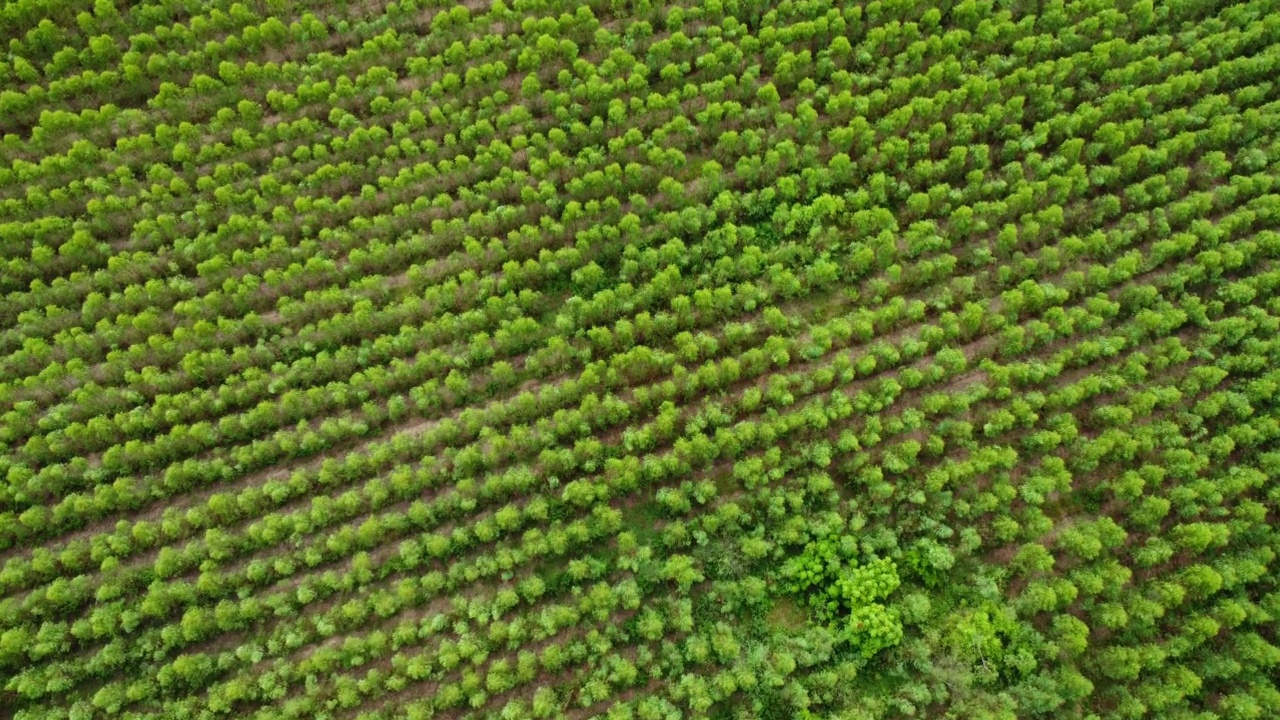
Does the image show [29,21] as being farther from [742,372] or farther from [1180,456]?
[1180,456]

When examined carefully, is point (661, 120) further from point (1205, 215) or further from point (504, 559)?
point (1205, 215)

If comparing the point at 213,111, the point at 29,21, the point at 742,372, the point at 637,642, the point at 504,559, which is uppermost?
the point at 29,21

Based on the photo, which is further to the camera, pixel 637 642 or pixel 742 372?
pixel 742 372

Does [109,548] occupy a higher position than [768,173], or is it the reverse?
[768,173]

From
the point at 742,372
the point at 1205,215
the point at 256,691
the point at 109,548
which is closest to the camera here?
the point at 256,691

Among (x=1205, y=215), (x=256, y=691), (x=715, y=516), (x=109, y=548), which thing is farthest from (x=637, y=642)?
(x=1205, y=215)

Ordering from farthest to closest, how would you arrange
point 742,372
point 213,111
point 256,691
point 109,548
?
point 213,111 → point 742,372 → point 109,548 → point 256,691
